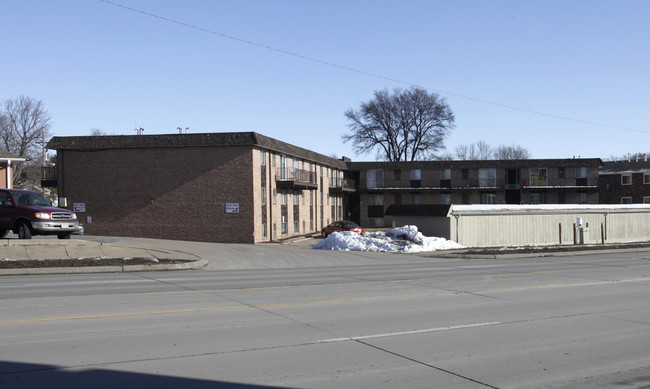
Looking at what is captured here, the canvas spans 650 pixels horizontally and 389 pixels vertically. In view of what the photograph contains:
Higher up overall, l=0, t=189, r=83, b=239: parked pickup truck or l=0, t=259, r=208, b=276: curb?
l=0, t=189, r=83, b=239: parked pickup truck

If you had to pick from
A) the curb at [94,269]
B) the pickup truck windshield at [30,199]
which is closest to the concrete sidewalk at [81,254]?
the curb at [94,269]

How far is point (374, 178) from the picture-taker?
6069 centimetres

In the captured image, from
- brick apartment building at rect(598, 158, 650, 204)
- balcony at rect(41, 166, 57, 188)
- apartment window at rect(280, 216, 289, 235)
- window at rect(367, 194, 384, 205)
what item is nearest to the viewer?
balcony at rect(41, 166, 57, 188)

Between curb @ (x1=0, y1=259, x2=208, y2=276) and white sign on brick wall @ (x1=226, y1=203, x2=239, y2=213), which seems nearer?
curb @ (x1=0, y1=259, x2=208, y2=276)

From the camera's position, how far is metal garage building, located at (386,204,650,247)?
110ft

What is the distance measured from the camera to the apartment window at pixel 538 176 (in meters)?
58.7

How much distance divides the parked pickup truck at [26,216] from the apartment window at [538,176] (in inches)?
1940

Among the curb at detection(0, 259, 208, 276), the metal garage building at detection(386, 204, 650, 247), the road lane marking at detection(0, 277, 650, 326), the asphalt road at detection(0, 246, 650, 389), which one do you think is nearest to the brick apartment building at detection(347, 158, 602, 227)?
the metal garage building at detection(386, 204, 650, 247)

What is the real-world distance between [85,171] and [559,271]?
30003 mm

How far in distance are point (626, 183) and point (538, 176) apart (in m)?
12.0

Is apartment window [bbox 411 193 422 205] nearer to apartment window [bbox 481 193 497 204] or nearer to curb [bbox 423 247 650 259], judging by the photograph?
apartment window [bbox 481 193 497 204]

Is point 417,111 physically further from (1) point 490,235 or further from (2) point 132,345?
(2) point 132,345

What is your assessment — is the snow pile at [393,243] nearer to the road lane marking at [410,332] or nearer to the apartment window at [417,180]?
the road lane marking at [410,332]

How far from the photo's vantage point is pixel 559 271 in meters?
18.7
